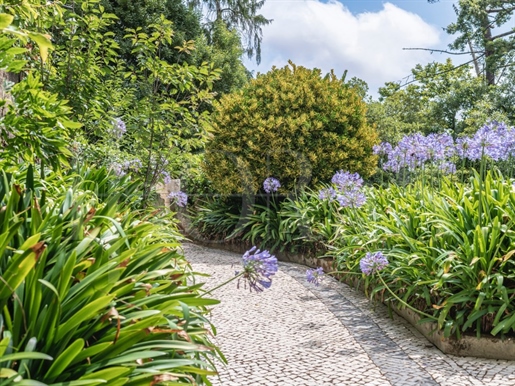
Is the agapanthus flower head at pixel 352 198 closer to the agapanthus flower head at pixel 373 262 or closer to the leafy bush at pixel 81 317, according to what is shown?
the agapanthus flower head at pixel 373 262

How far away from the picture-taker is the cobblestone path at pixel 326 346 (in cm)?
275

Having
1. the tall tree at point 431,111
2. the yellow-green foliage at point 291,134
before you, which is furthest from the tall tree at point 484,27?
the yellow-green foliage at point 291,134

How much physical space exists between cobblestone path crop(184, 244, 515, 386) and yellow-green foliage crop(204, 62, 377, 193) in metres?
2.45

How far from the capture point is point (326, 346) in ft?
10.7

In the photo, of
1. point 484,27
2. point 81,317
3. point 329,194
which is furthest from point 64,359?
point 484,27

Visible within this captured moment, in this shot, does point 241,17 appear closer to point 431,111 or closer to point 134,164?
point 431,111

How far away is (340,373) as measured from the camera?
Result: 9.20 feet

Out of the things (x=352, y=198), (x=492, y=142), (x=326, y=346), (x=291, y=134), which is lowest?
(x=326, y=346)

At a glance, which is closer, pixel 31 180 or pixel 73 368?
pixel 73 368

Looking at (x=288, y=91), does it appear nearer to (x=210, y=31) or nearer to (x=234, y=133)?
(x=234, y=133)

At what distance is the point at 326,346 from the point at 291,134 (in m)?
3.94

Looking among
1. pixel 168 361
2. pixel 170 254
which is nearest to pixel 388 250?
pixel 170 254

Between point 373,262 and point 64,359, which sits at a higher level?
point 373,262

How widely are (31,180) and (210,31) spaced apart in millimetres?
15210
